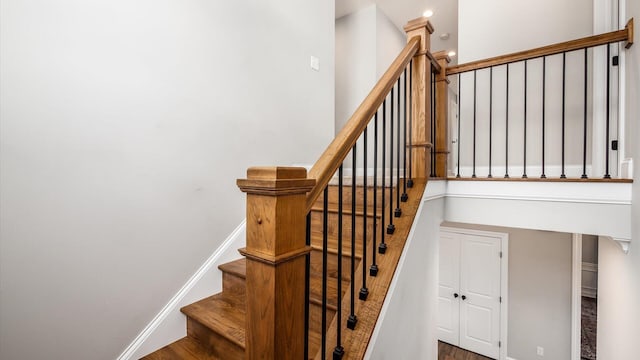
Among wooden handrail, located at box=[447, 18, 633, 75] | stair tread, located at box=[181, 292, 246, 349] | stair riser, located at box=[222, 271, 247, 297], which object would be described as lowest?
stair tread, located at box=[181, 292, 246, 349]

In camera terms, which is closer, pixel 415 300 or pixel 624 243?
pixel 415 300

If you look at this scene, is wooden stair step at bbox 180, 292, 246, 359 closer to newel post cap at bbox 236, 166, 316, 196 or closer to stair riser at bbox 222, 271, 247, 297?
stair riser at bbox 222, 271, 247, 297

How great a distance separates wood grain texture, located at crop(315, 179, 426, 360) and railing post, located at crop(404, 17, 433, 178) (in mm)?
311

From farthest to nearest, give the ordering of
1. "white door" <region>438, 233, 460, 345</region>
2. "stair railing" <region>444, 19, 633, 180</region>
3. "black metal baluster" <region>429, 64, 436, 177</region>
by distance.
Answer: "white door" <region>438, 233, 460, 345</region>, "stair railing" <region>444, 19, 633, 180</region>, "black metal baluster" <region>429, 64, 436, 177</region>

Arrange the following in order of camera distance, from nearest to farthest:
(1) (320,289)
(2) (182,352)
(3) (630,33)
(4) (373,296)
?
(4) (373,296), (1) (320,289), (2) (182,352), (3) (630,33)

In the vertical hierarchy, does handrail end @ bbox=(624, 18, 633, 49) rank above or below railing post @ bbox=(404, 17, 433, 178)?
above

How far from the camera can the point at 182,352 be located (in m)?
1.53

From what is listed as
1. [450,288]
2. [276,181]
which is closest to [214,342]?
[276,181]

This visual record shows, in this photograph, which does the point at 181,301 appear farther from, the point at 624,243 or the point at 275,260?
the point at 624,243

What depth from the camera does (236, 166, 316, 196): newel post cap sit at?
71 cm

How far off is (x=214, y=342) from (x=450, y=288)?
3.77 m

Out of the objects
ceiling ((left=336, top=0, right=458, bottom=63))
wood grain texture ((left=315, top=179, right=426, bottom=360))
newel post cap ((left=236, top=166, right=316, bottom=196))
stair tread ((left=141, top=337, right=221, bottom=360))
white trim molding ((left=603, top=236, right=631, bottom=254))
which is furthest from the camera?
ceiling ((left=336, top=0, right=458, bottom=63))

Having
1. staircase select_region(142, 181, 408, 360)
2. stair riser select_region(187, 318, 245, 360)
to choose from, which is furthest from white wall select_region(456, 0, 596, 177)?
stair riser select_region(187, 318, 245, 360)

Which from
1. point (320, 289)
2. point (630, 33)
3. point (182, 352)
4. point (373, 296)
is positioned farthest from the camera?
point (630, 33)
